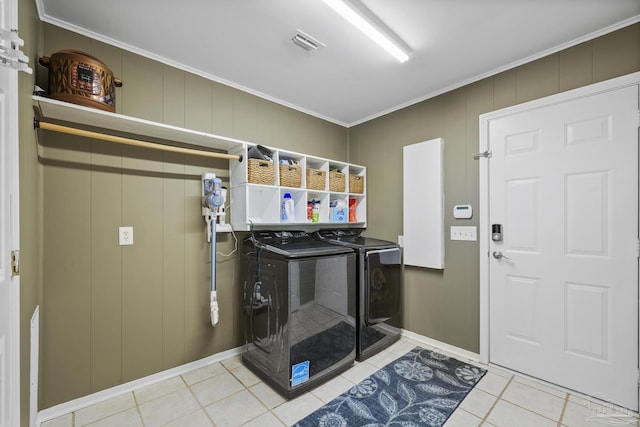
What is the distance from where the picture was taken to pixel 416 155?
2.87 m

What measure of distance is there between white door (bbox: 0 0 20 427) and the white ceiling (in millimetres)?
900

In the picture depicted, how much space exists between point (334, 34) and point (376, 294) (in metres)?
2.19

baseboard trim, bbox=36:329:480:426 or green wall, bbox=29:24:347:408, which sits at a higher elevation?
green wall, bbox=29:24:347:408

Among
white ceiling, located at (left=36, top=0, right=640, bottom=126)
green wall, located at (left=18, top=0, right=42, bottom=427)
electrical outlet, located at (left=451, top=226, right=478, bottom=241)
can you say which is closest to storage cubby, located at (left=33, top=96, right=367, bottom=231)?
green wall, located at (left=18, top=0, right=42, bottom=427)

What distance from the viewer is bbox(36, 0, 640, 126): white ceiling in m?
1.68

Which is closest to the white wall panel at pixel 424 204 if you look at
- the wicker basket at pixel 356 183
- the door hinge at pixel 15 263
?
the wicker basket at pixel 356 183

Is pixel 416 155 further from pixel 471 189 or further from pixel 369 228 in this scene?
pixel 369 228

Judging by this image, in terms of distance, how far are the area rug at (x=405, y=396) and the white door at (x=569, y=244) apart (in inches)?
18.1

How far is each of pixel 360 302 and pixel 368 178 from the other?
1.60 meters

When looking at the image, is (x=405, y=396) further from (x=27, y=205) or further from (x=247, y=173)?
(x=27, y=205)

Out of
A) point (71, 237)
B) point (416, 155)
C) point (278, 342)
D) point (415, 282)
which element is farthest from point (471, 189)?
point (71, 237)

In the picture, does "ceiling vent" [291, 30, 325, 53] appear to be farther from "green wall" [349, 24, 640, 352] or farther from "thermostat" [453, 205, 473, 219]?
"thermostat" [453, 205, 473, 219]

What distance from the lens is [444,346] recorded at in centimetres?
267

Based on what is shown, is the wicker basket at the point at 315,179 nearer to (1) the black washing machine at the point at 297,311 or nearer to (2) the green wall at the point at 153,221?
(2) the green wall at the point at 153,221
